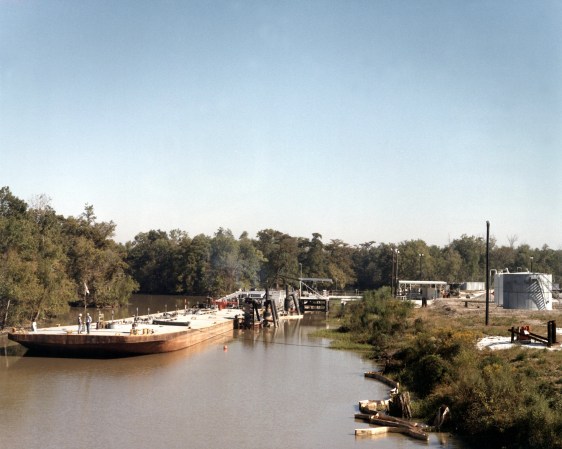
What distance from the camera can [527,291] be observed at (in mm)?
61688

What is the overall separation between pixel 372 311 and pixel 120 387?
31.6m

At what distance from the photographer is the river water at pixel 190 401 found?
24.0 m

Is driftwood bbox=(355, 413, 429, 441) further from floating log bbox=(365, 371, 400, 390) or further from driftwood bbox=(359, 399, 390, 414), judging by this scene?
floating log bbox=(365, 371, 400, 390)

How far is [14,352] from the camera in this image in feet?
144

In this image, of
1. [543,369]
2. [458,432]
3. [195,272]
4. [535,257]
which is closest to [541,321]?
[543,369]

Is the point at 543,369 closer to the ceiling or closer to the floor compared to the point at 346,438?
closer to the ceiling

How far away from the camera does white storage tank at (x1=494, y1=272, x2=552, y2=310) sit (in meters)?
61.2

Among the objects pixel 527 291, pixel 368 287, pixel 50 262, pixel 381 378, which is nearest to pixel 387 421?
pixel 381 378

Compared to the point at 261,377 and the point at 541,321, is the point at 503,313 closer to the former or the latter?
the point at 541,321

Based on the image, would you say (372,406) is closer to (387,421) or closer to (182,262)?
(387,421)

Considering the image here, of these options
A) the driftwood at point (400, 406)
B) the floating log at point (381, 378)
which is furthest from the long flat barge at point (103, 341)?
the driftwood at point (400, 406)

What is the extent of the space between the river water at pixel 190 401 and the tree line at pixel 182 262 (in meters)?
16.3

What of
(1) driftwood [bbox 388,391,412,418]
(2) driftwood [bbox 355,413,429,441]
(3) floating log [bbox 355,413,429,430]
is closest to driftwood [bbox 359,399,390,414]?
(3) floating log [bbox 355,413,429,430]

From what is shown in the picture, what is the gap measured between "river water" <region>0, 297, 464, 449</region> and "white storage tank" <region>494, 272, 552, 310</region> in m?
23.8
